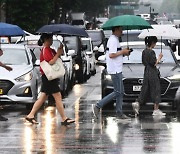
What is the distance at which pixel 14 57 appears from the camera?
65.0 feet

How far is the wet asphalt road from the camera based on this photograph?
39.9 ft

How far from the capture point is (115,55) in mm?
15609

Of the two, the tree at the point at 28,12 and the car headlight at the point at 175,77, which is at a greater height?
the car headlight at the point at 175,77

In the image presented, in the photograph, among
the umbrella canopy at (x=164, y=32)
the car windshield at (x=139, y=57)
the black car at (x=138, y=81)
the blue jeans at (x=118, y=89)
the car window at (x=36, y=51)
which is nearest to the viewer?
the blue jeans at (x=118, y=89)

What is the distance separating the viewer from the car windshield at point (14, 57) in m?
19.6

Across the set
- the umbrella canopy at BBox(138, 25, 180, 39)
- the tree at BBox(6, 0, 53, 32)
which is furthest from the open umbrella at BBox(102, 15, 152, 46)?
the tree at BBox(6, 0, 53, 32)

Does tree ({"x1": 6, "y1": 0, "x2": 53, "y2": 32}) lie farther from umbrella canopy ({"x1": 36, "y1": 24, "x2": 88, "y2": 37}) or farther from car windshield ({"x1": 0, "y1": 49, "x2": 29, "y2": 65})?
umbrella canopy ({"x1": 36, "y1": 24, "x2": 88, "y2": 37})

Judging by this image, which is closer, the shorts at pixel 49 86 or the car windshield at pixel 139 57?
the shorts at pixel 49 86

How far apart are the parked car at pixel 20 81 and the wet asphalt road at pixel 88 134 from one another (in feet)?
1.05

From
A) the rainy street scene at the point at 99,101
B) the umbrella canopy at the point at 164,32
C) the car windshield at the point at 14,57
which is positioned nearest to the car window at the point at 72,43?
the rainy street scene at the point at 99,101

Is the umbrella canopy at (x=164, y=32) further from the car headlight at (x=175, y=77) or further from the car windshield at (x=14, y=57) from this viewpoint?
the car windshield at (x=14, y=57)

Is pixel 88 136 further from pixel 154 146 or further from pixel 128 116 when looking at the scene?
pixel 128 116

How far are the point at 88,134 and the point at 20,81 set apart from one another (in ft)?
15.0

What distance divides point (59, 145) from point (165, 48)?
321 inches
